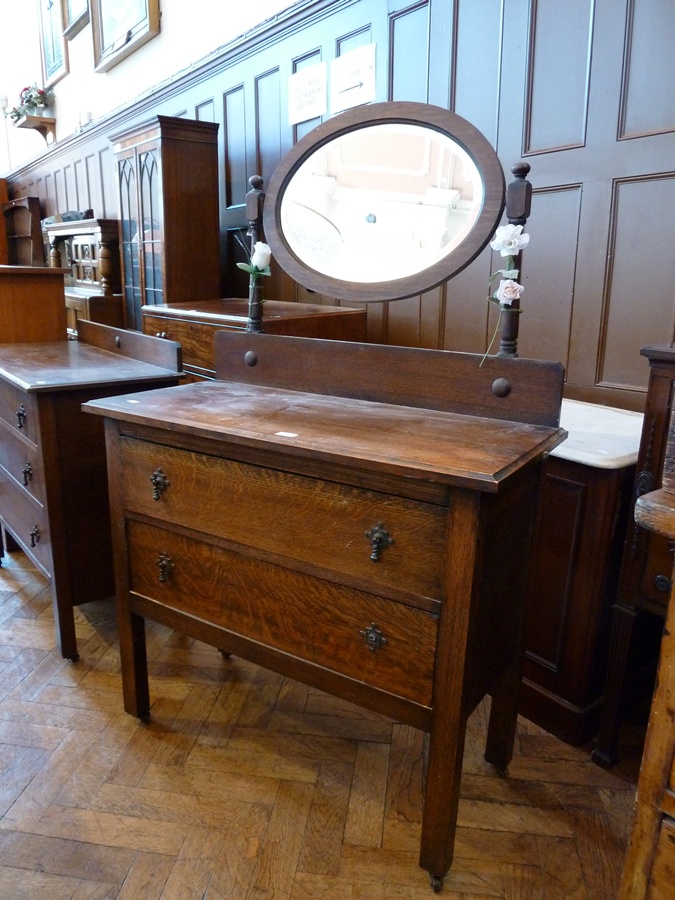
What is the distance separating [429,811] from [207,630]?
26.1 inches

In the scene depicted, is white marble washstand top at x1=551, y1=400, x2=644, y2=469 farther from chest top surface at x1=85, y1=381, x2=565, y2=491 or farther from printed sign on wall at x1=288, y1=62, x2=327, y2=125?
printed sign on wall at x1=288, y1=62, x2=327, y2=125

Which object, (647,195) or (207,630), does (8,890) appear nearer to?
(207,630)

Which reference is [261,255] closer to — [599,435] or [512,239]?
[512,239]

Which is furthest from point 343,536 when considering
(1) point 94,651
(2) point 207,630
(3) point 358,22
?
(3) point 358,22

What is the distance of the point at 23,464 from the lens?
224 centimetres

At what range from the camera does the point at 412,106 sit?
1625 millimetres

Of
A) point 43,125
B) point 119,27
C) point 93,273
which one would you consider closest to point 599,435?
point 93,273

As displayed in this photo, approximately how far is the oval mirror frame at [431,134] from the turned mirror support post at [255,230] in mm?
25

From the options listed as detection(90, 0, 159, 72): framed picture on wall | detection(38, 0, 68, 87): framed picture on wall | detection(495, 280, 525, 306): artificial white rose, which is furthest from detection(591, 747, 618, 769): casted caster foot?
detection(38, 0, 68, 87): framed picture on wall

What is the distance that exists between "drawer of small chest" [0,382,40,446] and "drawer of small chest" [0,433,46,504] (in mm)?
37

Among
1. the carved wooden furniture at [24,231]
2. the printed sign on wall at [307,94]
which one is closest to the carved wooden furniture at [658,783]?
the printed sign on wall at [307,94]

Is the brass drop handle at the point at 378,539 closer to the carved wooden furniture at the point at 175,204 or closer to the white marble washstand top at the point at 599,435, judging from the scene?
the white marble washstand top at the point at 599,435

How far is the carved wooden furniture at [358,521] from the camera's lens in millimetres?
1241

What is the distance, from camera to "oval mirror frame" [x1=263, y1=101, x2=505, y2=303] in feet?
4.95
